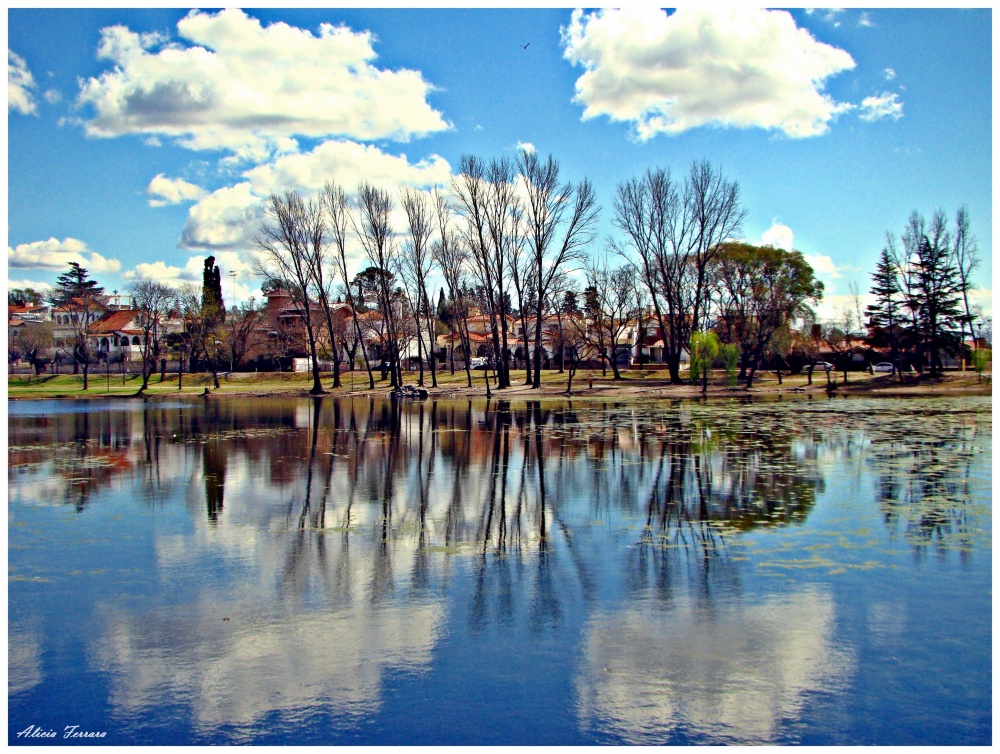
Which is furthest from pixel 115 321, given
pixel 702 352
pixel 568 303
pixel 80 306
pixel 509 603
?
pixel 509 603

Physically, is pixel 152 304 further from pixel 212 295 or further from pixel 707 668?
pixel 707 668

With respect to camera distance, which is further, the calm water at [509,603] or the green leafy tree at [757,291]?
the green leafy tree at [757,291]

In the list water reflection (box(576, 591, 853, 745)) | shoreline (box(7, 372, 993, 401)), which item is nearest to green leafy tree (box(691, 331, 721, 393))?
shoreline (box(7, 372, 993, 401))

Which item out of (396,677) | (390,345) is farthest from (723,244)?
(396,677)

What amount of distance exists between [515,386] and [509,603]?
5417 cm

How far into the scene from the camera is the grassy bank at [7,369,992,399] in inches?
2186

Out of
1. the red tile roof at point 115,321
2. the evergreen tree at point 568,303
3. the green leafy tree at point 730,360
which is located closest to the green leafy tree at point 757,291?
the green leafy tree at point 730,360

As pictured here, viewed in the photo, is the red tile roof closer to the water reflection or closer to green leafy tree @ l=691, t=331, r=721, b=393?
green leafy tree @ l=691, t=331, r=721, b=393

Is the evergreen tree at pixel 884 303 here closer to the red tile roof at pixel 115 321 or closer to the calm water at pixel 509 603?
the calm water at pixel 509 603

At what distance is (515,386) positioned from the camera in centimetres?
6309

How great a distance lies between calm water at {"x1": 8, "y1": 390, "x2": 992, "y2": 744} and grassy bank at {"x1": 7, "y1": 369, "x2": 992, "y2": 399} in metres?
37.4

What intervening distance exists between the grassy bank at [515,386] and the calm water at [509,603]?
37366 millimetres

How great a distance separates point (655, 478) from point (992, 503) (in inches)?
247

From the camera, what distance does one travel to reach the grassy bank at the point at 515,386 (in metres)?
55.5
